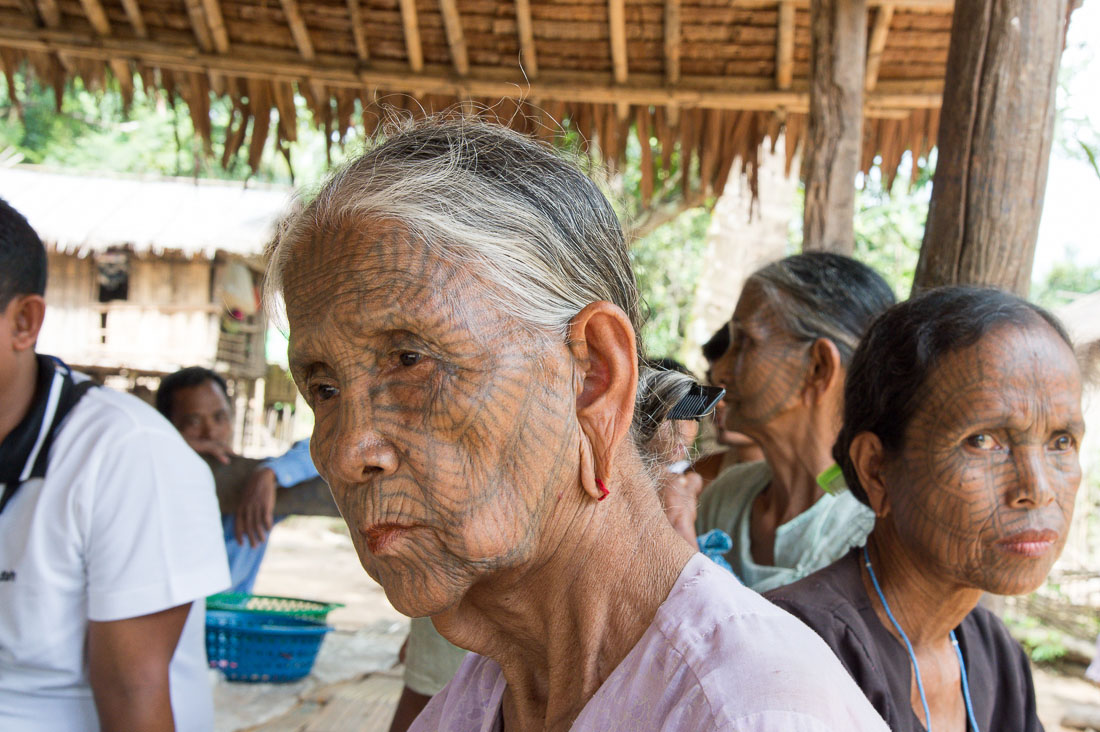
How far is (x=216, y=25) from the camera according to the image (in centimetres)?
465

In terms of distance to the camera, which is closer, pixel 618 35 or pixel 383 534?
pixel 383 534

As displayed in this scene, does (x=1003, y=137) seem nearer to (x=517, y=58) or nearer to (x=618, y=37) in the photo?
(x=618, y=37)

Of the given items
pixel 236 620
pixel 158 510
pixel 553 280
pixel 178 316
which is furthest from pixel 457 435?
pixel 178 316

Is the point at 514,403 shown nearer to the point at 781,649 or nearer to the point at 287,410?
the point at 781,649

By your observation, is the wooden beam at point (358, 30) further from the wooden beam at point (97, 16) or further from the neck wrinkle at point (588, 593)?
the neck wrinkle at point (588, 593)

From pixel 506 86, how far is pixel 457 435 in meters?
4.24

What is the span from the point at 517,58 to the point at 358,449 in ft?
14.0

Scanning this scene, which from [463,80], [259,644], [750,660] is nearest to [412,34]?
[463,80]

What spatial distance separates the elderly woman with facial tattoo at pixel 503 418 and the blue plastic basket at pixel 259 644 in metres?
3.63

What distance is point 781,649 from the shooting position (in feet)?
3.10

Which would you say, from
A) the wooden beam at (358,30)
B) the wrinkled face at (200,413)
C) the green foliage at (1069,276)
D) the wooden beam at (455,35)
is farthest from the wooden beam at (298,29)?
the green foliage at (1069,276)

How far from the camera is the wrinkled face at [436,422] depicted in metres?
1.06

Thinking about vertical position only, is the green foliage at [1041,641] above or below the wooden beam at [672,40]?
below

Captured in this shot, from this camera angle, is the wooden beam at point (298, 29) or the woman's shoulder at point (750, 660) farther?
the wooden beam at point (298, 29)
